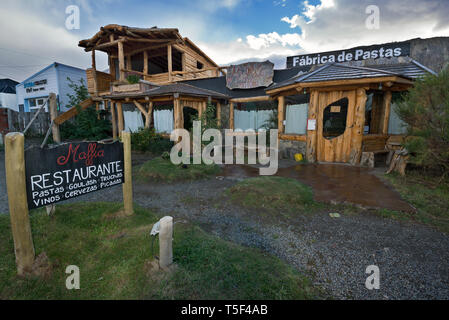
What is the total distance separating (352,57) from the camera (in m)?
10.6

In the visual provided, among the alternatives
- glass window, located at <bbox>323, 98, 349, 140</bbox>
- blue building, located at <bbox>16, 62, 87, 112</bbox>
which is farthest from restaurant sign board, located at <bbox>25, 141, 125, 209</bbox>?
blue building, located at <bbox>16, 62, 87, 112</bbox>

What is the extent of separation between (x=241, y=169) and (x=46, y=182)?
6231mm

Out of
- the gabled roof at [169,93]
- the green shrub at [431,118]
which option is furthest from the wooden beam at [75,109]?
the green shrub at [431,118]

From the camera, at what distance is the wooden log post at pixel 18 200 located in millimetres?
2295

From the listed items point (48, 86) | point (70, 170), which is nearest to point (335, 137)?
point (70, 170)

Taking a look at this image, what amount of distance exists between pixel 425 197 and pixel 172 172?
6.48m

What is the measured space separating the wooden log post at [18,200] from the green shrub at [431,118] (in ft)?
23.9

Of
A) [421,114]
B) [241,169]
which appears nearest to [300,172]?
[241,169]

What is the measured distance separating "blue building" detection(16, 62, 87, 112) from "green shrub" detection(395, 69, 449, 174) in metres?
23.6

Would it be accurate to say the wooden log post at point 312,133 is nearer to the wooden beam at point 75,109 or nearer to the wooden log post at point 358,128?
the wooden log post at point 358,128

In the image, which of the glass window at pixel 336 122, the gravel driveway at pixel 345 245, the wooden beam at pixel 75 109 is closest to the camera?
the gravel driveway at pixel 345 245

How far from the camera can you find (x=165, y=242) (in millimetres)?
2371

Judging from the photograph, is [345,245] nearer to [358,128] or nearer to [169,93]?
[358,128]

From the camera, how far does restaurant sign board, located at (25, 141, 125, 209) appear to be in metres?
2.56
